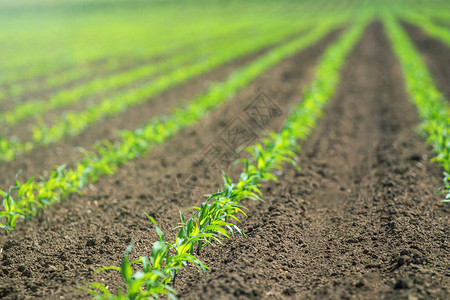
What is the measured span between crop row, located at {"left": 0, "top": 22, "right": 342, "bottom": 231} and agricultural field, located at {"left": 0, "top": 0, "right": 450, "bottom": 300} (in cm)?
3

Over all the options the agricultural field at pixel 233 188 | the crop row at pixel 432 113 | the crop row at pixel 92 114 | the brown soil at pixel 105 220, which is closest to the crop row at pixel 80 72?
the agricultural field at pixel 233 188

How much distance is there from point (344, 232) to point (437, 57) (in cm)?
1395

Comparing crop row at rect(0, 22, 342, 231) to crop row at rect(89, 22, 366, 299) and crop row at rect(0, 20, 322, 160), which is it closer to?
crop row at rect(0, 20, 322, 160)

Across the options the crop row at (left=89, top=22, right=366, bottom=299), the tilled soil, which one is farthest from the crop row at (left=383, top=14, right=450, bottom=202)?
the tilled soil

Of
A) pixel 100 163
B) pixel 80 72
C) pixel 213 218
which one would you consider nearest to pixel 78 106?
pixel 100 163

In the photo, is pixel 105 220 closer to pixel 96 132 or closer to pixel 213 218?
pixel 213 218

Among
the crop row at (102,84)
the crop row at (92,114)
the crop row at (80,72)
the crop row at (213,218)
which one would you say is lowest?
the crop row at (213,218)

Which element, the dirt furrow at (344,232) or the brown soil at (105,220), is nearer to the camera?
the dirt furrow at (344,232)

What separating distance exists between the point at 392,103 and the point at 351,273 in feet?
22.2

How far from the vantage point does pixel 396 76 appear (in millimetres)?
11859

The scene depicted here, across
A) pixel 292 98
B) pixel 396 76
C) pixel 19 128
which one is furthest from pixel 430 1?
pixel 19 128

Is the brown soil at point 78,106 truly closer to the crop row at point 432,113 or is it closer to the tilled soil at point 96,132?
the tilled soil at point 96,132

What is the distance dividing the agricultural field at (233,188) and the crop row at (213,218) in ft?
0.08

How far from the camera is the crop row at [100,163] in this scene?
13.6 ft
